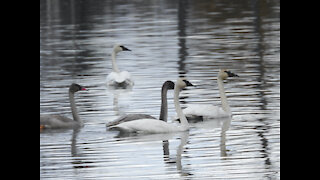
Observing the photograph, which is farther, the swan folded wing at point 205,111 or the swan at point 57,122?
the swan folded wing at point 205,111

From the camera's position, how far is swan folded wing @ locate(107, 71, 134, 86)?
51.3 ft

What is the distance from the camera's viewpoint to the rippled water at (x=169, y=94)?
8.91 metres

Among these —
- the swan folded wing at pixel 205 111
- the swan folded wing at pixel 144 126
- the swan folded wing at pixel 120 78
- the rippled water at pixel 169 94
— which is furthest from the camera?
the swan folded wing at pixel 120 78

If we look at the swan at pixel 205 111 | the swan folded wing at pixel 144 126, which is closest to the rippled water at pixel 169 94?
the swan folded wing at pixel 144 126

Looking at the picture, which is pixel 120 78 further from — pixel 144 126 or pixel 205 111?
pixel 144 126

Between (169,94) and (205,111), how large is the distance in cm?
255

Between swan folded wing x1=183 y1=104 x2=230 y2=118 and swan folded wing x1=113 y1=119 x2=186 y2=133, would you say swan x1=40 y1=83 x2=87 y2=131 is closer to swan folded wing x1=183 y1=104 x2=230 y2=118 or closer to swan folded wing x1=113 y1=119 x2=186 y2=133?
swan folded wing x1=113 y1=119 x2=186 y2=133

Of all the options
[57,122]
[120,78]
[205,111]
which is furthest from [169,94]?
[57,122]

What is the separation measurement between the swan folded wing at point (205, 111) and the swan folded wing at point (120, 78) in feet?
11.6

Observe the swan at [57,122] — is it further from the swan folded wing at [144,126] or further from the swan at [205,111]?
the swan at [205,111]

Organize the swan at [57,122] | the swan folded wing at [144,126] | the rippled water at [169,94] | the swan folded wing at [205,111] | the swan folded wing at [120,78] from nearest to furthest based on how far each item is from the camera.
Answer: the rippled water at [169,94], the swan folded wing at [144,126], the swan at [57,122], the swan folded wing at [205,111], the swan folded wing at [120,78]
